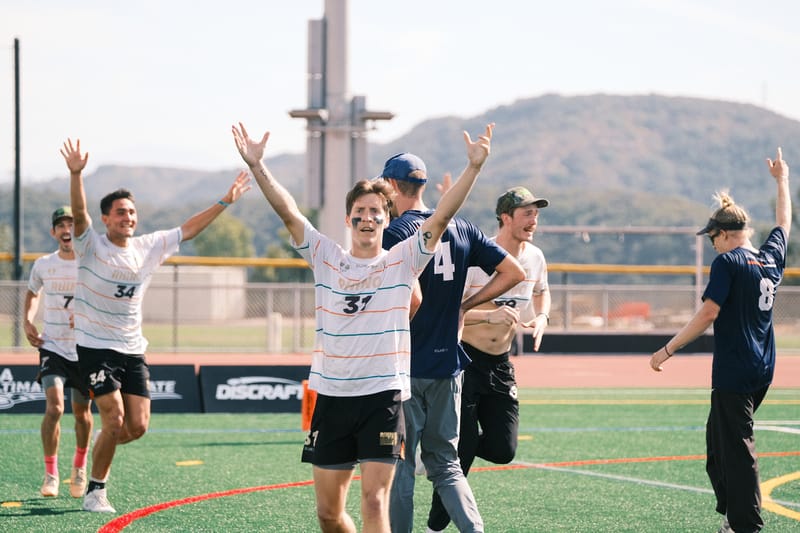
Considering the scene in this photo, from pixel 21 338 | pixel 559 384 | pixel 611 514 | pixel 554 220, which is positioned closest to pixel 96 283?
pixel 611 514

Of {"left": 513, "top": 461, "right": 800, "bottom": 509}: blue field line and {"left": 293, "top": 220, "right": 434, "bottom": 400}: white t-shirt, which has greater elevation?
{"left": 293, "top": 220, "right": 434, "bottom": 400}: white t-shirt

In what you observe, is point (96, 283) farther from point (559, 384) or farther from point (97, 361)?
point (559, 384)

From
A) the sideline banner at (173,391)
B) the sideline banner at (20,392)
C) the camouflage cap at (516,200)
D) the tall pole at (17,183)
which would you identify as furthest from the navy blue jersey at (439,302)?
the tall pole at (17,183)

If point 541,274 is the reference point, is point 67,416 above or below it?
below

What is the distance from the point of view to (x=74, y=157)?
7555 mm

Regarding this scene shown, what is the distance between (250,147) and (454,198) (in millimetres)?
1071

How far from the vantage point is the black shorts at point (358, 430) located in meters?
5.48

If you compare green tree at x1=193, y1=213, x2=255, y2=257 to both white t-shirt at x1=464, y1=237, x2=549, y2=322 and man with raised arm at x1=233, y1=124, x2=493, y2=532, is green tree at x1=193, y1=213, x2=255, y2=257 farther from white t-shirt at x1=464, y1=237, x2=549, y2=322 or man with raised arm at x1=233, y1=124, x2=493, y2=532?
man with raised arm at x1=233, y1=124, x2=493, y2=532

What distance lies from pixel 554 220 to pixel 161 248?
174302 millimetres

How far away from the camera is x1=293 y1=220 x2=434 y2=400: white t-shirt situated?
217 inches

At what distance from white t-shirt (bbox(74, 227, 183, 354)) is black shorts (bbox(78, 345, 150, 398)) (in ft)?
0.17

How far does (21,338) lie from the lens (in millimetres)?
24750

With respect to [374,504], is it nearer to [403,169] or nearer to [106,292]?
[403,169]

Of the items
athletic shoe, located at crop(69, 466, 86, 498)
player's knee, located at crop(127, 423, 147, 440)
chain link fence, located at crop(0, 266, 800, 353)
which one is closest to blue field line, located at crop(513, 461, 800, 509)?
player's knee, located at crop(127, 423, 147, 440)
